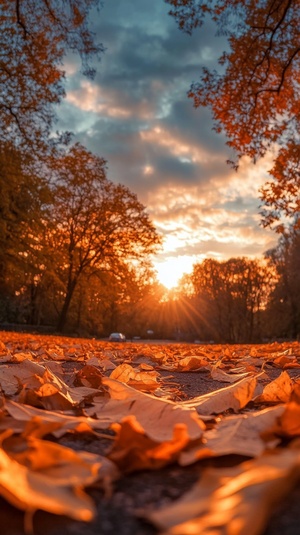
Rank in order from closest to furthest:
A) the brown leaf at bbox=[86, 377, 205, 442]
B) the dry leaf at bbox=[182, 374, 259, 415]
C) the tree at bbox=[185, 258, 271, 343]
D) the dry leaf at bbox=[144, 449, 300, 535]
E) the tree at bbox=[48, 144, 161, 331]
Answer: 1. the dry leaf at bbox=[144, 449, 300, 535]
2. the brown leaf at bbox=[86, 377, 205, 442]
3. the dry leaf at bbox=[182, 374, 259, 415]
4. the tree at bbox=[48, 144, 161, 331]
5. the tree at bbox=[185, 258, 271, 343]

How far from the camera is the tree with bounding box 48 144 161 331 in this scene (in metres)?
25.3

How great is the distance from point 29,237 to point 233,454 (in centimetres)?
1978

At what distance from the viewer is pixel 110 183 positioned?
86.8 feet

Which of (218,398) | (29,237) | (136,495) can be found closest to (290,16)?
(218,398)

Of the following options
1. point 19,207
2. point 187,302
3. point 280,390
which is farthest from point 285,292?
point 280,390

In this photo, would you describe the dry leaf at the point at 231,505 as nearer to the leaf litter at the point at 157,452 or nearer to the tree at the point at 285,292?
the leaf litter at the point at 157,452

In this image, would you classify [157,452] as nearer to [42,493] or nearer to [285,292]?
[42,493]

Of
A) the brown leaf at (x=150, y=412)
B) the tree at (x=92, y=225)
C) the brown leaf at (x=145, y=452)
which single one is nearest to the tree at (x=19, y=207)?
the tree at (x=92, y=225)

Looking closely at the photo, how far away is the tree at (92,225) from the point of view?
25.3m

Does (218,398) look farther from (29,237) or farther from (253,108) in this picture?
(29,237)

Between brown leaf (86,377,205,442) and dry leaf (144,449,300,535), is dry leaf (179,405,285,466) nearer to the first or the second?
brown leaf (86,377,205,442)

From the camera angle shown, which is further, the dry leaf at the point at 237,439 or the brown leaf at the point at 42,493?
the dry leaf at the point at 237,439

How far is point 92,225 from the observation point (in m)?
26.2

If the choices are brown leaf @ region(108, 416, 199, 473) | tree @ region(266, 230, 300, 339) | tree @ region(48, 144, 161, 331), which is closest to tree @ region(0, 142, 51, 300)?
tree @ region(48, 144, 161, 331)
